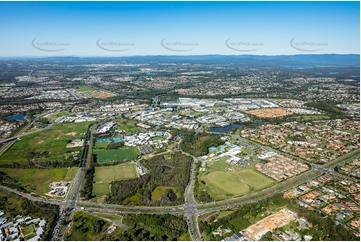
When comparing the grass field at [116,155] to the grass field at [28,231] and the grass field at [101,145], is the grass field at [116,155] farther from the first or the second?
the grass field at [28,231]

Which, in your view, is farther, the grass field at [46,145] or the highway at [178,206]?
the grass field at [46,145]

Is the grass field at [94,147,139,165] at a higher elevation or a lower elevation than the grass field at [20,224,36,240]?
lower

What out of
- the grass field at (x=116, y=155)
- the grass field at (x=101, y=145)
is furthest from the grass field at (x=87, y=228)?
the grass field at (x=101, y=145)

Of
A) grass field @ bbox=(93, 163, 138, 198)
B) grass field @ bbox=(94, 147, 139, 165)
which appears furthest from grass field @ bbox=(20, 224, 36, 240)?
grass field @ bbox=(94, 147, 139, 165)

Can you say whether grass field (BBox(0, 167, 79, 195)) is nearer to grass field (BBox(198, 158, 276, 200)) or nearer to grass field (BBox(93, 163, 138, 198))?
grass field (BBox(93, 163, 138, 198))

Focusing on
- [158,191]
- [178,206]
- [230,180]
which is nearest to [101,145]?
[158,191]

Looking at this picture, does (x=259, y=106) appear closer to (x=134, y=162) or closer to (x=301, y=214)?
(x=134, y=162)

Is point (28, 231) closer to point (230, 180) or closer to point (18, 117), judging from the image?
point (230, 180)
